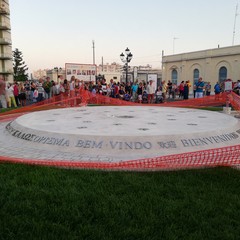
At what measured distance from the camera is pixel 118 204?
3.83 meters

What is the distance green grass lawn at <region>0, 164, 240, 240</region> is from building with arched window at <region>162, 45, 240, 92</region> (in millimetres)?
41260

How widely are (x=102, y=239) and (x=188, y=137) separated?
13.7 ft

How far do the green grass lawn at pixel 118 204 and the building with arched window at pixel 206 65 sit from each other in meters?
41.3

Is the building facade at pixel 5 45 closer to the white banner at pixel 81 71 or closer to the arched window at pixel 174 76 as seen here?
the arched window at pixel 174 76

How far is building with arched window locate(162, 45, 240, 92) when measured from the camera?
140 ft

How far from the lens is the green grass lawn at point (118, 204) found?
3218mm

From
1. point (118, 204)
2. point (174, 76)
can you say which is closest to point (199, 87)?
point (118, 204)

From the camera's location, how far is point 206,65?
46.5m

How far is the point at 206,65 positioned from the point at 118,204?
45.8 meters

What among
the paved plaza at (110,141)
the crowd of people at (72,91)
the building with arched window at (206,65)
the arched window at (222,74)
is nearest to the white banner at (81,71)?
the crowd of people at (72,91)

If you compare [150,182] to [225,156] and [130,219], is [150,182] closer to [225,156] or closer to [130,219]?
[130,219]

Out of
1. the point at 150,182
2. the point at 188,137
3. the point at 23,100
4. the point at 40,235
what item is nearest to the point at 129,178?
the point at 150,182

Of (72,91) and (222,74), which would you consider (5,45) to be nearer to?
(222,74)

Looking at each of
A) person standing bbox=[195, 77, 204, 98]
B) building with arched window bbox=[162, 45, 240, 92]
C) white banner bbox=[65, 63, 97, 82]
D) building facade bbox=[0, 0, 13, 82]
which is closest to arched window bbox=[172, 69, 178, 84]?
building with arched window bbox=[162, 45, 240, 92]
